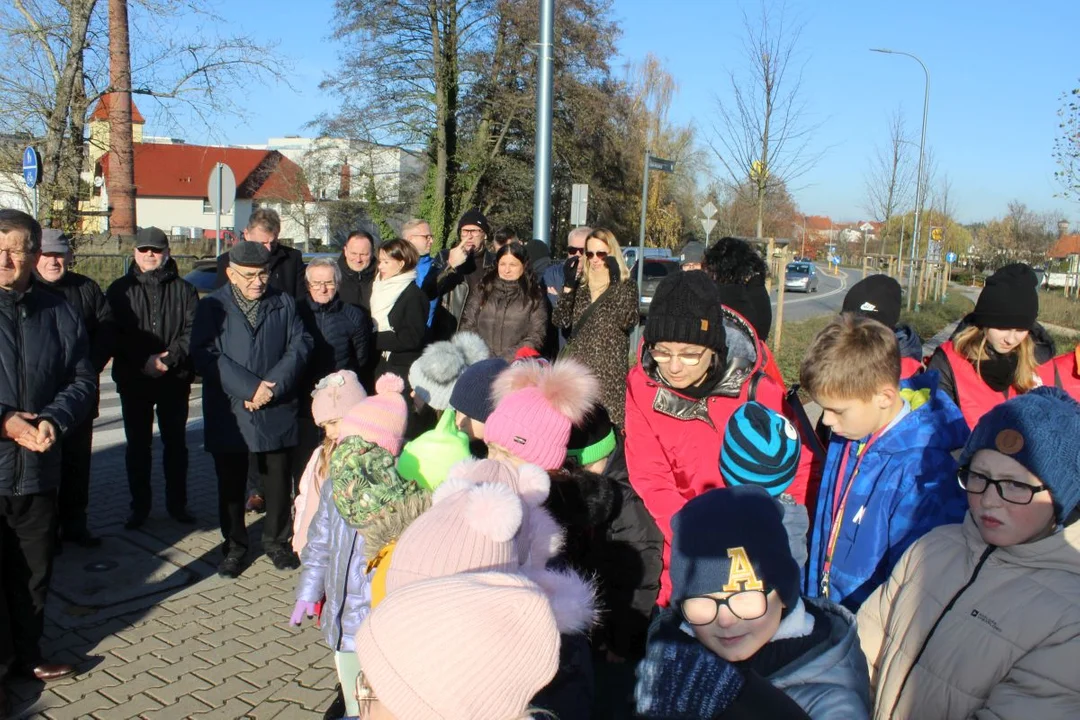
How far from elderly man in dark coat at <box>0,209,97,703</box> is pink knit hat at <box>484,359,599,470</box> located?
216cm

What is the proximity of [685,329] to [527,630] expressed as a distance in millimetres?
1748

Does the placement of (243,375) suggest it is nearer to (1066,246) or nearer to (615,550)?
(615,550)

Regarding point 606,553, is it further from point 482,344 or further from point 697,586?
point 482,344

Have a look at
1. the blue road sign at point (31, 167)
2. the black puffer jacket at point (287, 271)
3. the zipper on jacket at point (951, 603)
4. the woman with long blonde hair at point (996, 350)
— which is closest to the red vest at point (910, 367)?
the woman with long blonde hair at point (996, 350)

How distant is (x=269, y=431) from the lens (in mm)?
5195

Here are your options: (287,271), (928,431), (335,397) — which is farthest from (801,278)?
(928,431)

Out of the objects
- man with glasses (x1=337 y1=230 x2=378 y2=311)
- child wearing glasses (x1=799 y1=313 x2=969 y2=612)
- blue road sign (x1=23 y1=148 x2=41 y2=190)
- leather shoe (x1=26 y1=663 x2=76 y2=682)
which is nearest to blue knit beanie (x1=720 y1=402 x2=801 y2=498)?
child wearing glasses (x1=799 y1=313 x2=969 y2=612)

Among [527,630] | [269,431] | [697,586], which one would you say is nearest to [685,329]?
[697,586]

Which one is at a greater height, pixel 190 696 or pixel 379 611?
pixel 379 611

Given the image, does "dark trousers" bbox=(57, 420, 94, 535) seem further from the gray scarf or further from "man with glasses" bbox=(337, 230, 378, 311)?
"man with glasses" bbox=(337, 230, 378, 311)

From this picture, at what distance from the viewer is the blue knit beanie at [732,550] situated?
1.99 m

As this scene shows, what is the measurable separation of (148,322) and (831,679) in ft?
16.6

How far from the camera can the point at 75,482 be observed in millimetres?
5410

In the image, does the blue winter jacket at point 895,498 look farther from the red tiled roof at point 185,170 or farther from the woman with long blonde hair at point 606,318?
the red tiled roof at point 185,170
